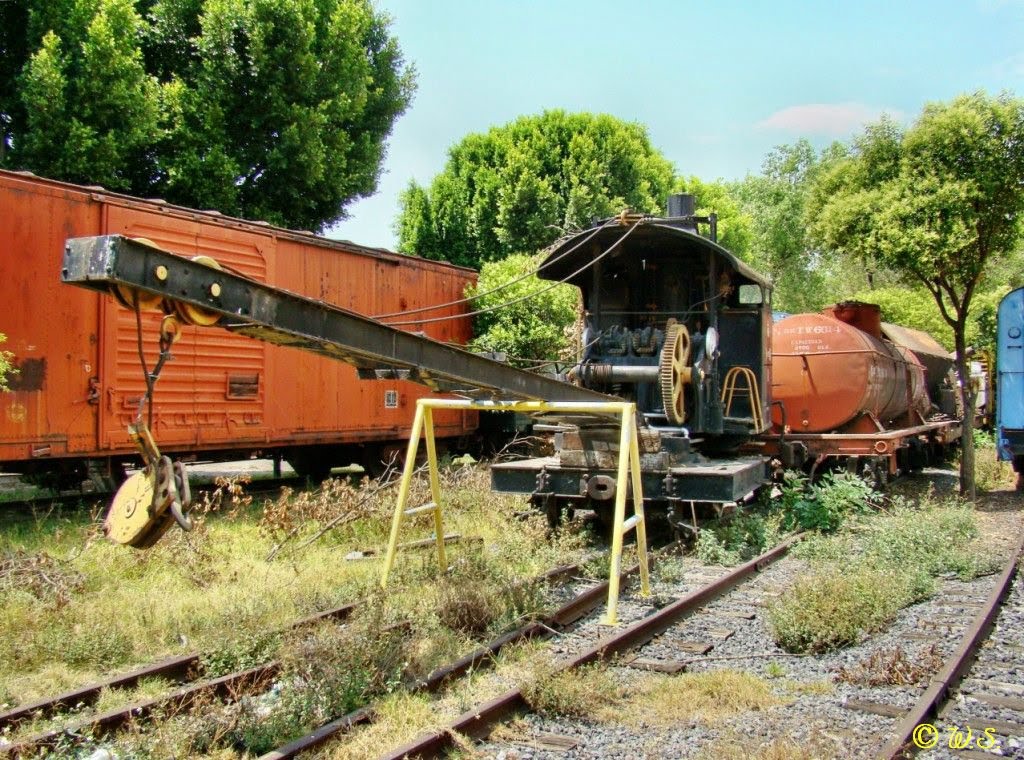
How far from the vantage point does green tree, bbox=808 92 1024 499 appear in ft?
35.9

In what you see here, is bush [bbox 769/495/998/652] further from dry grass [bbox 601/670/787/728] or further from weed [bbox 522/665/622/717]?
weed [bbox 522/665/622/717]

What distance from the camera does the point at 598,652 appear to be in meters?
5.19

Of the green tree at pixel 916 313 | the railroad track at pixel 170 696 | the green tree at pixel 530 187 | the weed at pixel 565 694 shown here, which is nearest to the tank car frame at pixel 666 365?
the railroad track at pixel 170 696

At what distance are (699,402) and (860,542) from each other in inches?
81.9

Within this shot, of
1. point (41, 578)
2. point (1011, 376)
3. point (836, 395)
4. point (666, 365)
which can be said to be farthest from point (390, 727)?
point (1011, 376)

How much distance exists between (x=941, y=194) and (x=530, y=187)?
50.2 feet

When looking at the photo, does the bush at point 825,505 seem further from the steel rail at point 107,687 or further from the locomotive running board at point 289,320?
the steel rail at point 107,687

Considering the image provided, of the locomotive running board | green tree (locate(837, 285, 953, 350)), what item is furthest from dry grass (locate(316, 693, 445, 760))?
green tree (locate(837, 285, 953, 350))

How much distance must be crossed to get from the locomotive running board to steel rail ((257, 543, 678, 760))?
61.6 inches

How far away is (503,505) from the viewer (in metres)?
9.76

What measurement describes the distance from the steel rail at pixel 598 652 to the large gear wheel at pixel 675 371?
5.35 ft

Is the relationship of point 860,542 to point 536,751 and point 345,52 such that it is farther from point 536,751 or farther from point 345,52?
point 345,52

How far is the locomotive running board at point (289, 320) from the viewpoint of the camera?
3521 mm

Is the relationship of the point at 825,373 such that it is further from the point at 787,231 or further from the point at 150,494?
the point at 787,231
